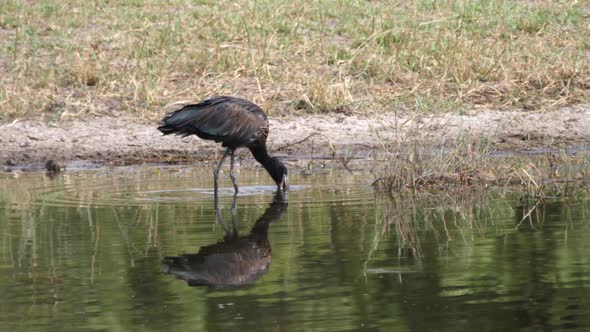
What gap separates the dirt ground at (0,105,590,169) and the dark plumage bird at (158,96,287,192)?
2053 mm

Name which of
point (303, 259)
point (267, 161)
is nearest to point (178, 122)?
point (267, 161)

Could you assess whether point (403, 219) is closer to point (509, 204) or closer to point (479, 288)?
point (509, 204)

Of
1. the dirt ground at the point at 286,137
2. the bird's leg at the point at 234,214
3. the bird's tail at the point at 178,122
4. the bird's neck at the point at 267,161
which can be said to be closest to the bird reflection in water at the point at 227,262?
the bird's leg at the point at 234,214

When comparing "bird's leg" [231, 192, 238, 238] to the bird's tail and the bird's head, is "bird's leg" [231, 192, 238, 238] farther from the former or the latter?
the bird's tail

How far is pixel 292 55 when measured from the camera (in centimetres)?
1548

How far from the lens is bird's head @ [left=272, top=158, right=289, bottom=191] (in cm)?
1072

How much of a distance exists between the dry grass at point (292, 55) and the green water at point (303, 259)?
3.28 meters

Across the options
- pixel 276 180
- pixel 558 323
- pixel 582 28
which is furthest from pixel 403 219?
pixel 582 28

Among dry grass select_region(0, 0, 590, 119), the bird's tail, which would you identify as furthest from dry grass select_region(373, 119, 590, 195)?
dry grass select_region(0, 0, 590, 119)

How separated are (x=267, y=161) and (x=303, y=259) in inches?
146

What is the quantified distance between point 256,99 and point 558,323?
28.6ft

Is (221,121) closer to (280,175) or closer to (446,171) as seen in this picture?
(280,175)

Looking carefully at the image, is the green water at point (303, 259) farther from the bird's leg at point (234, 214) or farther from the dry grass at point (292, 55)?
the dry grass at point (292, 55)

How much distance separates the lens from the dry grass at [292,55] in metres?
14.2
